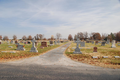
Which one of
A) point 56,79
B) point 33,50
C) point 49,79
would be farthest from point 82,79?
point 33,50

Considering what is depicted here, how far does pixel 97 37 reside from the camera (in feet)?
363

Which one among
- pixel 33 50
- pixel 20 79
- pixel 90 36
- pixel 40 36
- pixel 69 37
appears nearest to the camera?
pixel 20 79

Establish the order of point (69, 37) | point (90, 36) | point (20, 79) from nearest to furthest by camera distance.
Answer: point (20, 79) → point (90, 36) → point (69, 37)

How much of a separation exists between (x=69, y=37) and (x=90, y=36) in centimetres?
3693

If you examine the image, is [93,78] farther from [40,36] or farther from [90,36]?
[90,36]

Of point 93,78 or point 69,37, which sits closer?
point 93,78

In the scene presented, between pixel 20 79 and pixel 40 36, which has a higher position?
pixel 40 36

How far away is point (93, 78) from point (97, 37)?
11720 cm

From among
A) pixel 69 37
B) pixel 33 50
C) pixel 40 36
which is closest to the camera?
pixel 33 50

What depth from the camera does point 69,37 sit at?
14175 centimetres

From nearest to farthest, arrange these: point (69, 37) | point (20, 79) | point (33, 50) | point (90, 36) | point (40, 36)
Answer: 1. point (20, 79)
2. point (33, 50)
3. point (40, 36)
4. point (90, 36)
5. point (69, 37)

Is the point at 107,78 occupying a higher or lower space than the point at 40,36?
lower

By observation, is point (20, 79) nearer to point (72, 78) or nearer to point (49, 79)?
point (49, 79)

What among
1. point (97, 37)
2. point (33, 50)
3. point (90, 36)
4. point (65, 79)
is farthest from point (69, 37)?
point (65, 79)
